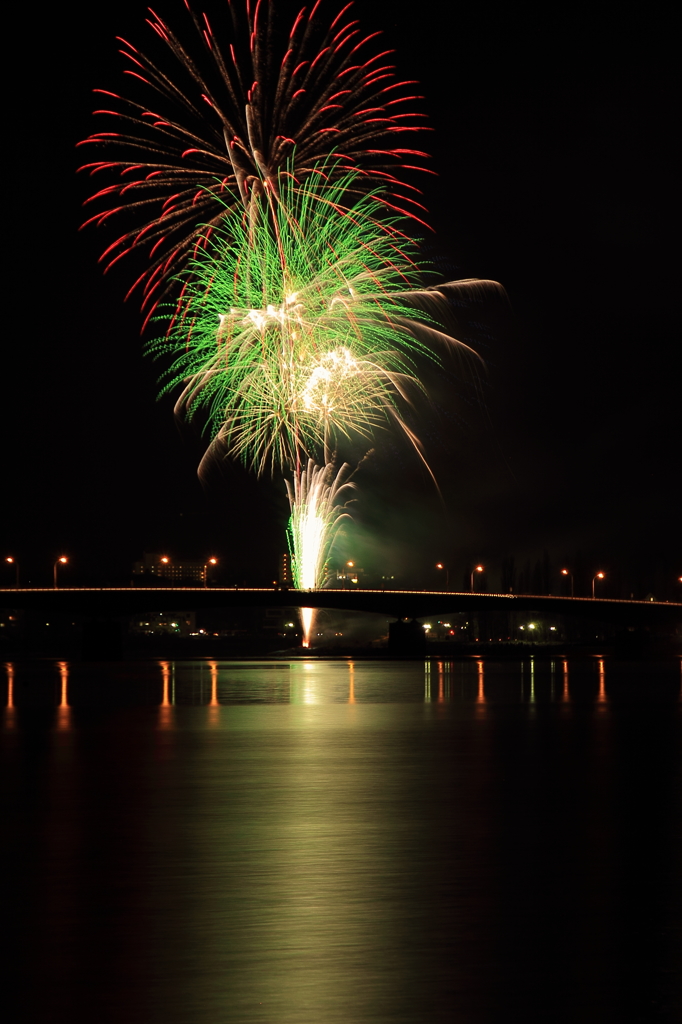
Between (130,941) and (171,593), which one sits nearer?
(130,941)

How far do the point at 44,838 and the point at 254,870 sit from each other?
3232 millimetres

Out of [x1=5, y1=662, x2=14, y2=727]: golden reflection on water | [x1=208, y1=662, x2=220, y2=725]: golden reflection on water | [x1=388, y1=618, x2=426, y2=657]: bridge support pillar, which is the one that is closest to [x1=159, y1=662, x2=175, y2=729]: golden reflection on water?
[x1=208, y1=662, x2=220, y2=725]: golden reflection on water

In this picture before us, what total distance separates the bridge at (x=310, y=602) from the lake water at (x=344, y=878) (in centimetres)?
7736

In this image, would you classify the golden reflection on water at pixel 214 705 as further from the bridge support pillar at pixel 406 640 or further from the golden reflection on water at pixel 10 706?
the bridge support pillar at pixel 406 640

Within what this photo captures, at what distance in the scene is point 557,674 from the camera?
67.4 m

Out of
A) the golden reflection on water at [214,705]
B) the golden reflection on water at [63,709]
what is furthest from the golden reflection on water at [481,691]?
the golden reflection on water at [63,709]

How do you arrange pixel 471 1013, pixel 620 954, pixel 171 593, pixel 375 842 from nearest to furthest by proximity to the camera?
pixel 471 1013
pixel 620 954
pixel 375 842
pixel 171 593

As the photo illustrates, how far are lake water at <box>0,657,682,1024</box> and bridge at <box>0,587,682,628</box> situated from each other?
7736cm

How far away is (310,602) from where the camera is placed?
105188 millimetres

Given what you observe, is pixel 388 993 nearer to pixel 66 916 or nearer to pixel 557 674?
pixel 66 916

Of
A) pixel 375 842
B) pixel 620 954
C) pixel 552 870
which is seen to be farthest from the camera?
pixel 375 842

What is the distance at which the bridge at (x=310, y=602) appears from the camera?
104250 mm

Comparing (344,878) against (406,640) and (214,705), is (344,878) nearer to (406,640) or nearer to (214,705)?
(214,705)

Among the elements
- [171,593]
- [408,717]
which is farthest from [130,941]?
[171,593]
